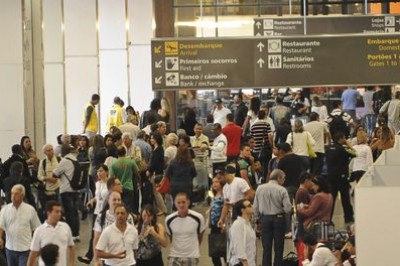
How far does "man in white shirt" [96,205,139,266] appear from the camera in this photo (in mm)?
14430

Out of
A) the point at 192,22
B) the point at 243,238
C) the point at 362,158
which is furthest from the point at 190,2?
the point at 243,238

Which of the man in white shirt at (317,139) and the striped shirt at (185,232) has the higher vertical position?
the man in white shirt at (317,139)

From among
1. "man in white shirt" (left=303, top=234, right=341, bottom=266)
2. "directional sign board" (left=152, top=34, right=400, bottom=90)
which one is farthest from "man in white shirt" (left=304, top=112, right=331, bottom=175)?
"man in white shirt" (left=303, top=234, right=341, bottom=266)

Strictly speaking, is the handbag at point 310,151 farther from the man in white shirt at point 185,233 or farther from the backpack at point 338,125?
the man in white shirt at point 185,233

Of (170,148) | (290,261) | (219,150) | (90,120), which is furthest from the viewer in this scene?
(90,120)

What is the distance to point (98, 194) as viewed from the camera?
17625 millimetres

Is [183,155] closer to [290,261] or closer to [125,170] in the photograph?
[125,170]

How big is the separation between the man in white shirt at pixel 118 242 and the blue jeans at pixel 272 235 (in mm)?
3020

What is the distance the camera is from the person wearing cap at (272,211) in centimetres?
1691

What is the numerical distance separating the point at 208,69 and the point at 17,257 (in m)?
6.34

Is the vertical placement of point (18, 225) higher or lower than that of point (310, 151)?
lower

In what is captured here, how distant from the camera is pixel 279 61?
2111cm

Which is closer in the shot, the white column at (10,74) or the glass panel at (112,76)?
the white column at (10,74)

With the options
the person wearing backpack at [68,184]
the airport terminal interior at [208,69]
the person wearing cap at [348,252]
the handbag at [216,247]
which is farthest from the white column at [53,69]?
the person wearing cap at [348,252]
